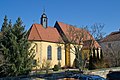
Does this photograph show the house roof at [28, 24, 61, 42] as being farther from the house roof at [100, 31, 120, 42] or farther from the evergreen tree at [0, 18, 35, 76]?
the house roof at [100, 31, 120, 42]

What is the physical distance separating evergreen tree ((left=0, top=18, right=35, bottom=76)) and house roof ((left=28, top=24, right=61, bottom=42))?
12787 mm

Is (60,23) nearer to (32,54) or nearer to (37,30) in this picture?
(37,30)

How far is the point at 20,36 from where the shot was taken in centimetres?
2991

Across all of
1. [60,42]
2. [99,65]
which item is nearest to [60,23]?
[60,42]

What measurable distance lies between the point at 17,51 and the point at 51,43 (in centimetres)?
1813

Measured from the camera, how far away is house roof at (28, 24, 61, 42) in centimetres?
4398

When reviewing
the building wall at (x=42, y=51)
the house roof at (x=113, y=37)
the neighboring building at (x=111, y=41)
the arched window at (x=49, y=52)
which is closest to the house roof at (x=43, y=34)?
the building wall at (x=42, y=51)

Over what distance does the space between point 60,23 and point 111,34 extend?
71.4 ft

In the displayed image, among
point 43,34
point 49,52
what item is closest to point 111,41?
point 49,52

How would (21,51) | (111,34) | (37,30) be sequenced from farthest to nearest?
(111,34) < (37,30) < (21,51)

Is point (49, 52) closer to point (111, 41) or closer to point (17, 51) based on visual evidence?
point (17, 51)

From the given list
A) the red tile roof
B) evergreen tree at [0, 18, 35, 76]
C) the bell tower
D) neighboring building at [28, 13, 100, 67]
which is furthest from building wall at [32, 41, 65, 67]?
evergreen tree at [0, 18, 35, 76]

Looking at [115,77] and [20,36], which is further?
[20,36]

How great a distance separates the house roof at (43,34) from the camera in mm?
43984
